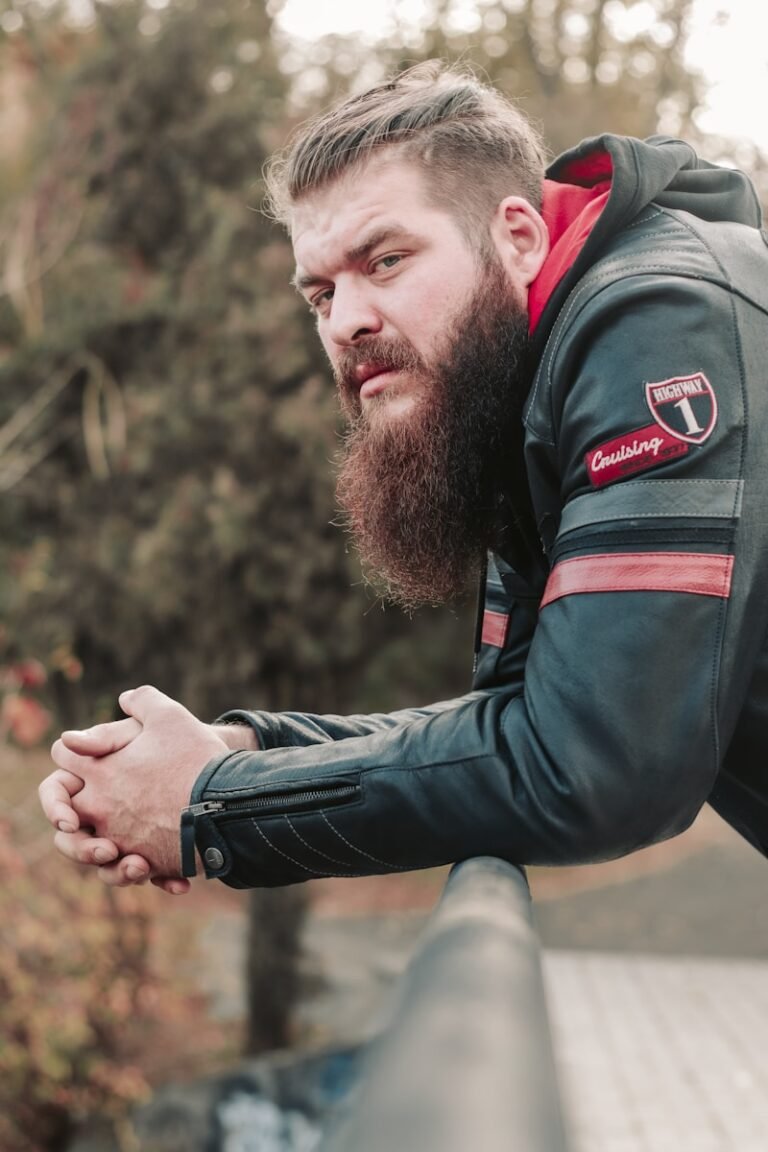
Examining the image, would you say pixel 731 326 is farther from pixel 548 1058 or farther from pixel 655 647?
pixel 548 1058

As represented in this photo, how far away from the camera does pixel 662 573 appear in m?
1.51

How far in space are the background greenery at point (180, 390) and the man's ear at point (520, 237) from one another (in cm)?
468

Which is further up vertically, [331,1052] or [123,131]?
[123,131]

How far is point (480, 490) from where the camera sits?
2.12 metres

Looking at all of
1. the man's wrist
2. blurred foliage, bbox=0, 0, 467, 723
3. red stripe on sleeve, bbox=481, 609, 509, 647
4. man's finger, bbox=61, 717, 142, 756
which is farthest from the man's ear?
blurred foliage, bbox=0, 0, 467, 723

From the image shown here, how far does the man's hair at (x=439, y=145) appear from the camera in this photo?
2.13m

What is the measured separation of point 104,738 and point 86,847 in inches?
6.6

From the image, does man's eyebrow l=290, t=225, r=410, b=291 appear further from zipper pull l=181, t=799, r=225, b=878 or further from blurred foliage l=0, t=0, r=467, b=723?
blurred foliage l=0, t=0, r=467, b=723

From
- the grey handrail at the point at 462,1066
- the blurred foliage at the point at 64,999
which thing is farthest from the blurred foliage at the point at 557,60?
the grey handrail at the point at 462,1066

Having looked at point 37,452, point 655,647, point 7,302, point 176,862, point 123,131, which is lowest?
point 37,452

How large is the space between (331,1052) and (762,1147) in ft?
8.92

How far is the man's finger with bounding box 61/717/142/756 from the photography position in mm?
1953

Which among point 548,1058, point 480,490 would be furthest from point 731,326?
point 548,1058

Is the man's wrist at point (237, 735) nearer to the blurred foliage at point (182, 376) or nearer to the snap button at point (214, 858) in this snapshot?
the snap button at point (214, 858)
